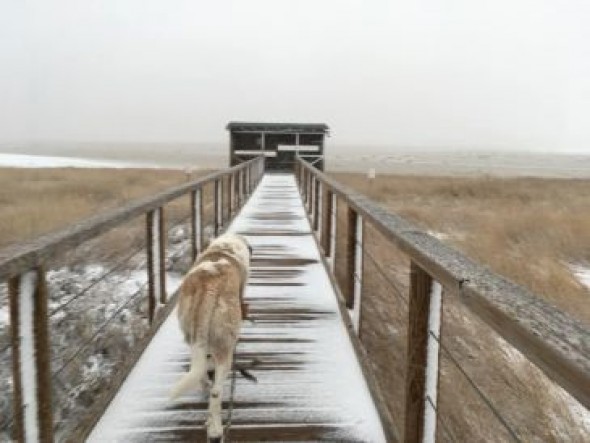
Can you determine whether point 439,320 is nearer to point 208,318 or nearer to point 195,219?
point 208,318

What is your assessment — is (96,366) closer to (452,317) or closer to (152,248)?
(152,248)

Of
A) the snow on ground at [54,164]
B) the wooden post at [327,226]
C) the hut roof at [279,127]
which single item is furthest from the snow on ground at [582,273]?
the snow on ground at [54,164]

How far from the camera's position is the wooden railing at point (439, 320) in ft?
4.57

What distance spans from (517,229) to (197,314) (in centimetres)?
1439

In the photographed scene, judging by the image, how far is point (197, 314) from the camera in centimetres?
333

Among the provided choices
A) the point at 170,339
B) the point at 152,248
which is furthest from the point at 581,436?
the point at 152,248

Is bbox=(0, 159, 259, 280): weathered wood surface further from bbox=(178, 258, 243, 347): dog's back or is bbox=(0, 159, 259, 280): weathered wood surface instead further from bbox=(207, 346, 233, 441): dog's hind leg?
bbox=(207, 346, 233, 441): dog's hind leg

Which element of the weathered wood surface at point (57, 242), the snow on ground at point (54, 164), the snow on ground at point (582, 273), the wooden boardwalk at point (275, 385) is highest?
the weathered wood surface at point (57, 242)

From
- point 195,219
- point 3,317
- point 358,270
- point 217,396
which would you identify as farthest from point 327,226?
point 217,396

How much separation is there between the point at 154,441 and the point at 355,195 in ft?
9.15

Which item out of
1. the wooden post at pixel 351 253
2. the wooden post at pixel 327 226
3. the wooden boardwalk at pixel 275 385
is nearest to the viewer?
the wooden boardwalk at pixel 275 385

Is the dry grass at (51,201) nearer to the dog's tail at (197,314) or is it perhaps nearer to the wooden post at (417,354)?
the dog's tail at (197,314)

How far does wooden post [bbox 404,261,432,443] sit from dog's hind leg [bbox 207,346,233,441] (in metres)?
1.02

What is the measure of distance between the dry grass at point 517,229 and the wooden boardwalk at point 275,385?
151cm
